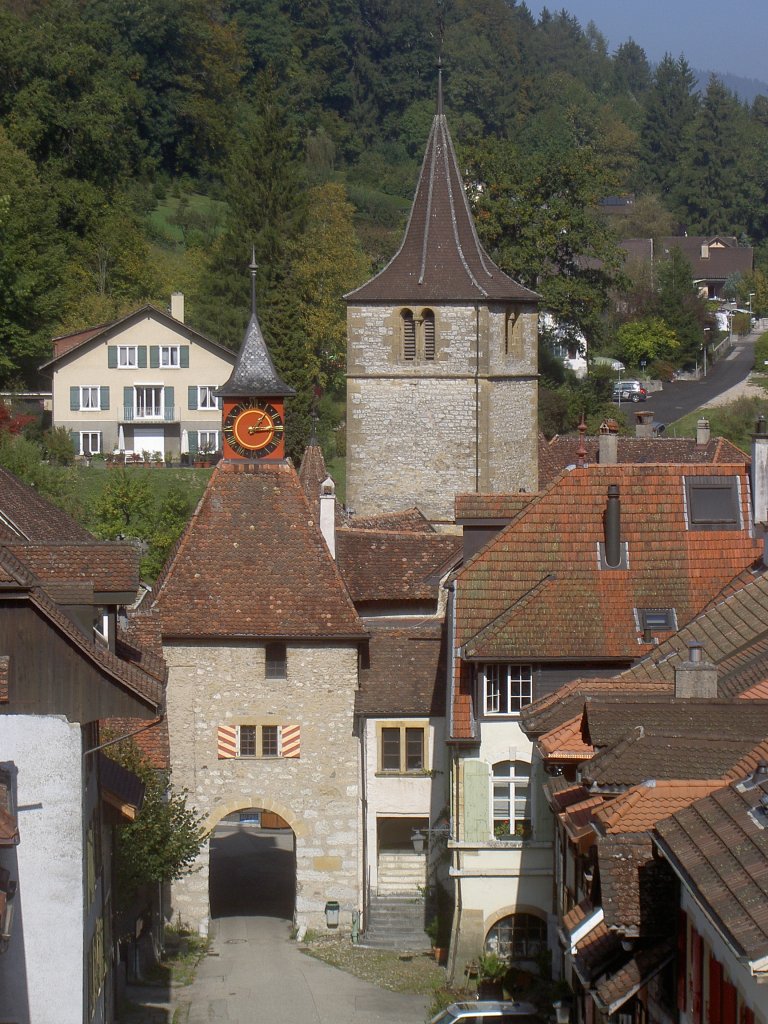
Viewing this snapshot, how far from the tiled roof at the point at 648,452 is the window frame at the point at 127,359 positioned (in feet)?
69.8

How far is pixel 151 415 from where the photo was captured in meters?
76.4

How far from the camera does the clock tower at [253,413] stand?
37.6 m

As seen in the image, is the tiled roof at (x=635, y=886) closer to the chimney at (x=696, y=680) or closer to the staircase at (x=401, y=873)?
the chimney at (x=696, y=680)

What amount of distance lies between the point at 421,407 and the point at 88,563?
2976 cm

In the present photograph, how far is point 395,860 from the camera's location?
3403 cm

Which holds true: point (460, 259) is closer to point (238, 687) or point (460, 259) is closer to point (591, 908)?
point (238, 687)

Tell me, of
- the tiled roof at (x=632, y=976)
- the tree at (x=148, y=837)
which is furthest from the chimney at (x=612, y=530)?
the tiled roof at (x=632, y=976)

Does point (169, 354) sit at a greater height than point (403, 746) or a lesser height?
greater

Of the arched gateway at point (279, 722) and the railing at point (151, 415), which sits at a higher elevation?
the railing at point (151, 415)

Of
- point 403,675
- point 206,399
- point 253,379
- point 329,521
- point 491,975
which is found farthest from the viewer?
point 206,399

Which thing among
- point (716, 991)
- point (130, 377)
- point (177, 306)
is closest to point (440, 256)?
point (130, 377)

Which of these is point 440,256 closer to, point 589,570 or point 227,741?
point 227,741

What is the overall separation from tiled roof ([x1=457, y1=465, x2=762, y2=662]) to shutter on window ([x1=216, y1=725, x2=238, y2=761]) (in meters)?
5.71

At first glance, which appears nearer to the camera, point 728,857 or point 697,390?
point 728,857
